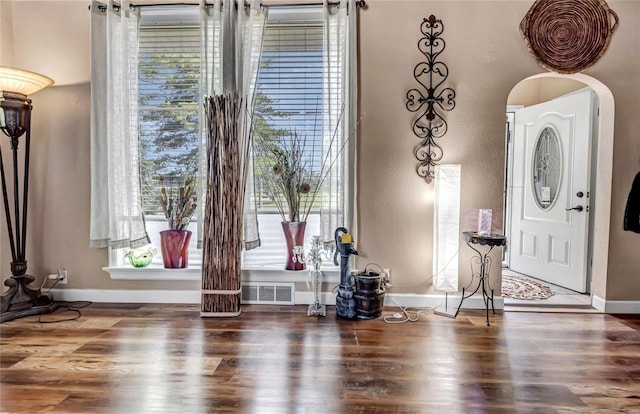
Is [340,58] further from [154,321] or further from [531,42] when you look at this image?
[154,321]

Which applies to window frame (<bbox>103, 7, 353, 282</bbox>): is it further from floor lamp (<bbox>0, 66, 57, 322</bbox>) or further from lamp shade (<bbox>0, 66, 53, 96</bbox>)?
lamp shade (<bbox>0, 66, 53, 96</bbox>)

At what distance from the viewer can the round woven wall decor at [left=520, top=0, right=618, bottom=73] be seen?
9.97 ft

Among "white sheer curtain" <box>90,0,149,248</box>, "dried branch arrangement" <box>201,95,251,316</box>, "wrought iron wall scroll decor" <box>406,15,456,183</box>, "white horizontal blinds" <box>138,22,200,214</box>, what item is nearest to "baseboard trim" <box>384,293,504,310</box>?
"wrought iron wall scroll decor" <box>406,15,456,183</box>

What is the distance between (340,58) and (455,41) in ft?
3.19

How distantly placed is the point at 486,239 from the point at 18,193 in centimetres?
387

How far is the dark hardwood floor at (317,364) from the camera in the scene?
1.85 metres

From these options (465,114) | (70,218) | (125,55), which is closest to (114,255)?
(70,218)

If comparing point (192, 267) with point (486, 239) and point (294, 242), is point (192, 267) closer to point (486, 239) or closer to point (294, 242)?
point (294, 242)

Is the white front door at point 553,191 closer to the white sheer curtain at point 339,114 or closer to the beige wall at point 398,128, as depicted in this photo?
the beige wall at point 398,128

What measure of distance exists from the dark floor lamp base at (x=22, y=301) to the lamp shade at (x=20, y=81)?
4.87 ft

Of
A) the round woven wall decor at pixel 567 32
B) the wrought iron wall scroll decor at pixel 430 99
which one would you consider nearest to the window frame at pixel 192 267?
the wrought iron wall scroll decor at pixel 430 99

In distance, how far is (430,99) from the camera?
3129mm

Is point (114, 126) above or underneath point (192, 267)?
above

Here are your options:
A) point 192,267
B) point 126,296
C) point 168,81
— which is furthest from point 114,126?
point 126,296
